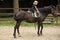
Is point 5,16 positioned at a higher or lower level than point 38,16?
lower

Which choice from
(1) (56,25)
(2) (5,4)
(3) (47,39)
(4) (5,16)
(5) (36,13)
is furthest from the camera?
(2) (5,4)

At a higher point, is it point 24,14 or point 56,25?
point 24,14

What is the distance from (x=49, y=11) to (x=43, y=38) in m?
1.57

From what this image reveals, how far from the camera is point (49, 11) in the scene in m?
11.1

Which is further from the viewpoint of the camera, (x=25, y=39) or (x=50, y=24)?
(x=50, y=24)

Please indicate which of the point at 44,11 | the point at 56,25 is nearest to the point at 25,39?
the point at 44,11

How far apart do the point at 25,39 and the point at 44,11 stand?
1985 mm

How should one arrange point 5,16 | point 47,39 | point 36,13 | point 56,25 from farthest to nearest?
1. point 5,16
2. point 56,25
3. point 36,13
4. point 47,39

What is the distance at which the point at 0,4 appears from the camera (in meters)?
23.2

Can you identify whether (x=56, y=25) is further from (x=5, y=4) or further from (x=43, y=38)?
(x=5, y=4)

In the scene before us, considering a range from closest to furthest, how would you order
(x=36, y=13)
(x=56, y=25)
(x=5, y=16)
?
(x=36, y=13)
(x=56, y=25)
(x=5, y=16)

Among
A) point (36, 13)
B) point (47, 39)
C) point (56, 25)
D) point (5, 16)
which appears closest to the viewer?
point (47, 39)

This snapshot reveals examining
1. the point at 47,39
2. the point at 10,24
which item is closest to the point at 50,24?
the point at 10,24

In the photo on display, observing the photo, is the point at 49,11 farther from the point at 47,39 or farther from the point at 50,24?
the point at 50,24
